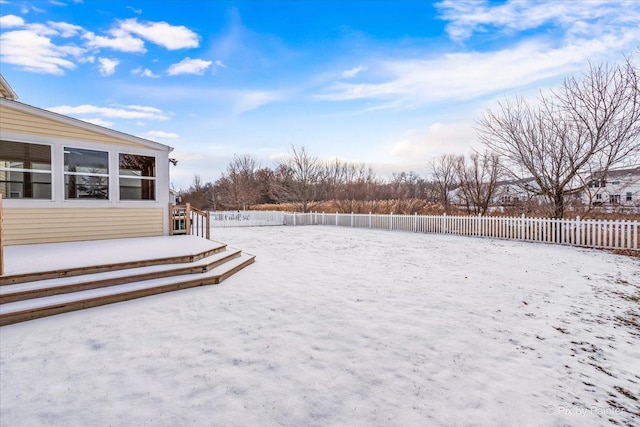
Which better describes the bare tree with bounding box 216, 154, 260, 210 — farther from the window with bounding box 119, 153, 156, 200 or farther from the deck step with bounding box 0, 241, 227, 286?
the deck step with bounding box 0, 241, 227, 286

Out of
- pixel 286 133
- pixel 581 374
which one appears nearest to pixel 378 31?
pixel 581 374

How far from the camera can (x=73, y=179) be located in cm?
769

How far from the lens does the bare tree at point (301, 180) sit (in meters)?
24.9

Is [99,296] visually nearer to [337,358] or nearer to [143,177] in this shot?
[337,358]

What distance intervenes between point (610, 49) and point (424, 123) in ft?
28.9

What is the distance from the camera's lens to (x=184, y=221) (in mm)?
9875

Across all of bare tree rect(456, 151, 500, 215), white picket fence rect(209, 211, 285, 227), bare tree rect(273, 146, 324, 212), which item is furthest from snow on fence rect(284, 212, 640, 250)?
bare tree rect(273, 146, 324, 212)

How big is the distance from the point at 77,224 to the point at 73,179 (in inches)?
45.1

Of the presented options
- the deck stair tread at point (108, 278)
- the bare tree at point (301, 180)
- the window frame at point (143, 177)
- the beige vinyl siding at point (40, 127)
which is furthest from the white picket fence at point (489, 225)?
the beige vinyl siding at point (40, 127)

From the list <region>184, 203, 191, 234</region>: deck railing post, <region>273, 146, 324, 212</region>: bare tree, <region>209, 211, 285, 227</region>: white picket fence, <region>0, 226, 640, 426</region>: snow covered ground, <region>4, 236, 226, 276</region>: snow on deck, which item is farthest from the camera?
<region>273, 146, 324, 212</region>: bare tree

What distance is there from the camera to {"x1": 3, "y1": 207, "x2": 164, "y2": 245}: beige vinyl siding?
273 inches

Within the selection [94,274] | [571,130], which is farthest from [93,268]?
[571,130]

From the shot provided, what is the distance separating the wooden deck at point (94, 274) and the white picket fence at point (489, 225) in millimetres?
10277

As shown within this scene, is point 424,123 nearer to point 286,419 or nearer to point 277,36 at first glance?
point 277,36
